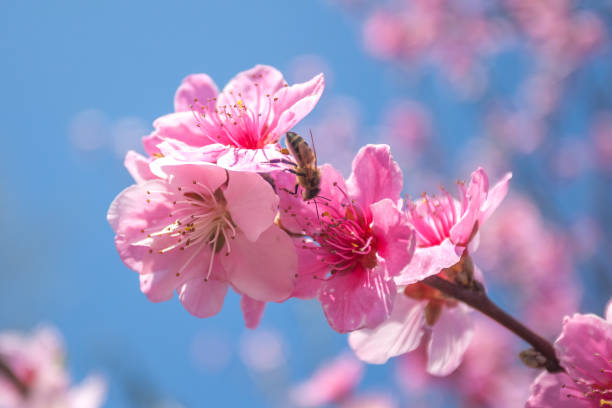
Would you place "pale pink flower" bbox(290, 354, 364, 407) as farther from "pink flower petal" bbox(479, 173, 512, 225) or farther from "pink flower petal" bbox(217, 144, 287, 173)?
"pink flower petal" bbox(217, 144, 287, 173)

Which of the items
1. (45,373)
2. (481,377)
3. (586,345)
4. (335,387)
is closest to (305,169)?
(586,345)

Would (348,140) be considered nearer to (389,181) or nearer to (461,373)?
(461,373)

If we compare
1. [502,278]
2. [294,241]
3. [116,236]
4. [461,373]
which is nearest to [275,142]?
[294,241]

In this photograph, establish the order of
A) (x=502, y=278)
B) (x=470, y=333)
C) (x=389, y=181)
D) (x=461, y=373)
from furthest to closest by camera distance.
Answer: (x=502, y=278)
(x=461, y=373)
(x=470, y=333)
(x=389, y=181)

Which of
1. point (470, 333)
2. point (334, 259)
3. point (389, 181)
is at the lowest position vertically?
point (470, 333)

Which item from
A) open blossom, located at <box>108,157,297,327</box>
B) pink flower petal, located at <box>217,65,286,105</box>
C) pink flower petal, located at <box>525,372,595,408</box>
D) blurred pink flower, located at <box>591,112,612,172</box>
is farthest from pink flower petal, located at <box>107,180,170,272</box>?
blurred pink flower, located at <box>591,112,612,172</box>

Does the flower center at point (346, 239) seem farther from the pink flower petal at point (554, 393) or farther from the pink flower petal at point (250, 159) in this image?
the pink flower petal at point (554, 393)
